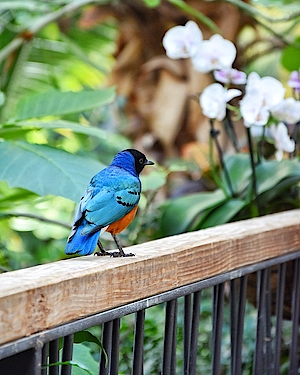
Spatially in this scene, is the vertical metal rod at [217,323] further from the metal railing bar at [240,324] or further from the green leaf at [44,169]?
the green leaf at [44,169]

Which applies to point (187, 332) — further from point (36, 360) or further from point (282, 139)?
point (282, 139)

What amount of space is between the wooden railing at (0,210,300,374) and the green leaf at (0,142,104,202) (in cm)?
23

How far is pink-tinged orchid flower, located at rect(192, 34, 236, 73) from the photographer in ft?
4.96

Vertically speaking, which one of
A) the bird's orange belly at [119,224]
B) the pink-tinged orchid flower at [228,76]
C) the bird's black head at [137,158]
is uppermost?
the pink-tinged orchid flower at [228,76]

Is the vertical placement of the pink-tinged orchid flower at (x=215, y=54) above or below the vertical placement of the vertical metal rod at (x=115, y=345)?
above

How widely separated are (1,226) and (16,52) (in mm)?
629

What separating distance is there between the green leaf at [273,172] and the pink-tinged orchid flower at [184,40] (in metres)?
0.37

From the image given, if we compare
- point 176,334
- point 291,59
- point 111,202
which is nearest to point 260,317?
point 176,334

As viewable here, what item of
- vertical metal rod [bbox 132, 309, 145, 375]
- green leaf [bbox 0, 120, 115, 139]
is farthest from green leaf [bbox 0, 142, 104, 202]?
vertical metal rod [bbox 132, 309, 145, 375]

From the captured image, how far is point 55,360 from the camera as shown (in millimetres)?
742

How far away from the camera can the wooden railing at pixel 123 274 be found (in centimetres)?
66

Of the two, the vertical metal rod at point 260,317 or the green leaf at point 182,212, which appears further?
the green leaf at point 182,212

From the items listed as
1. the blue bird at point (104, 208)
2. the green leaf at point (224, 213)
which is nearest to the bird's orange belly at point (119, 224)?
the blue bird at point (104, 208)

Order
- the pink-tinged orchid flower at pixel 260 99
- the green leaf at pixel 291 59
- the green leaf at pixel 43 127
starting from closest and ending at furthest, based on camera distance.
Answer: the green leaf at pixel 43 127 → the pink-tinged orchid flower at pixel 260 99 → the green leaf at pixel 291 59
